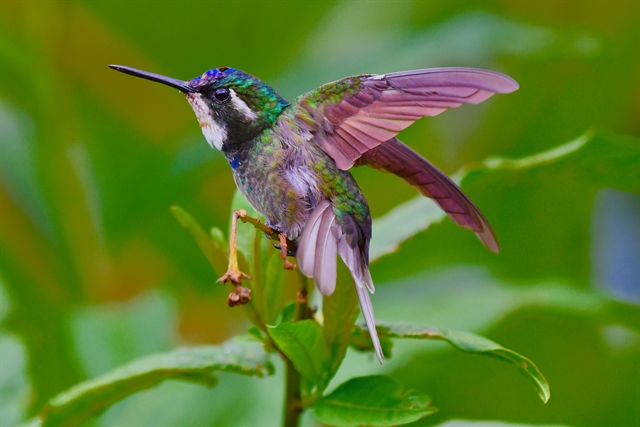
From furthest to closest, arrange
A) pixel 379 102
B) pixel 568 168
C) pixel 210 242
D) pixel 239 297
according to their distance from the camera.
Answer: pixel 568 168 < pixel 210 242 < pixel 379 102 < pixel 239 297

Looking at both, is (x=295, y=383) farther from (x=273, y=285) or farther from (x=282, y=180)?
(x=282, y=180)

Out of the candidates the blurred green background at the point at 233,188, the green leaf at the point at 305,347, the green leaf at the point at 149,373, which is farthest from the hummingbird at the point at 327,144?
the blurred green background at the point at 233,188

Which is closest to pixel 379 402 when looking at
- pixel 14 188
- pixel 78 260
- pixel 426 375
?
pixel 426 375

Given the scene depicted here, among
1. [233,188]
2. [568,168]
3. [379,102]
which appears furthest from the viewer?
[233,188]

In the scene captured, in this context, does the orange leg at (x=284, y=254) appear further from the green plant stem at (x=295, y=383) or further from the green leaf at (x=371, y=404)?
the green leaf at (x=371, y=404)

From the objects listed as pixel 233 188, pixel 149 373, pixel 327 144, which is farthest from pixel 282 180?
pixel 233 188

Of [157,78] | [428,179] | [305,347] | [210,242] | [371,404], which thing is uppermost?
[157,78]
